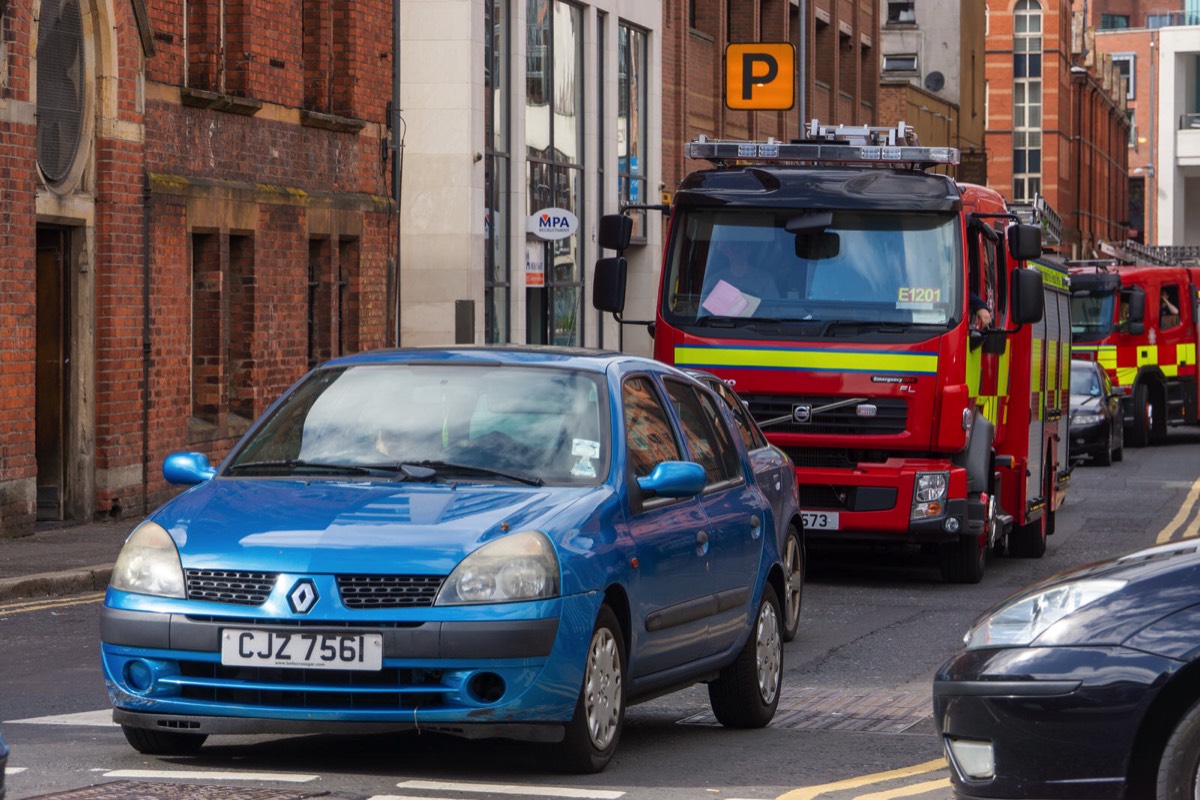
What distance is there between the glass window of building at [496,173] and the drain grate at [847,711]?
19817 mm

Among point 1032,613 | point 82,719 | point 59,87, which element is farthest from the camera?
point 59,87

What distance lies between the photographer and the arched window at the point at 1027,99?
98.4 m

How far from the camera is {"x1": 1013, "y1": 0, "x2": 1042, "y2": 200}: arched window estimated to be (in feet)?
323

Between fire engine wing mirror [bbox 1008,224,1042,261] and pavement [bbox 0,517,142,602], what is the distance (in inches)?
258

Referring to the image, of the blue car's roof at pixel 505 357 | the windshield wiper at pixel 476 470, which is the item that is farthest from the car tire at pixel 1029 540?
the windshield wiper at pixel 476 470

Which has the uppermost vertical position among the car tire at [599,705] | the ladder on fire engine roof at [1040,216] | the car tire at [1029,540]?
the ladder on fire engine roof at [1040,216]

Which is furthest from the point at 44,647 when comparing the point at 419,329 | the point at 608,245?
the point at 419,329

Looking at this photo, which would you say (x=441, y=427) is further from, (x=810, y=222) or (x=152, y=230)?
(x=152, y=230)

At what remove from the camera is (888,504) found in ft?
51.6

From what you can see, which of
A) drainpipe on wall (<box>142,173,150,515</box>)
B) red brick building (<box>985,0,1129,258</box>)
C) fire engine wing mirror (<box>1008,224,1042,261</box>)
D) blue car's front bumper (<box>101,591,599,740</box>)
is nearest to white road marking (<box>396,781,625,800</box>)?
blue car's front bumper (<box>101,591,599,740</box>)

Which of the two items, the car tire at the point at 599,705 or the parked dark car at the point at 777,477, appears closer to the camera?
the car tire at the point at 599,705

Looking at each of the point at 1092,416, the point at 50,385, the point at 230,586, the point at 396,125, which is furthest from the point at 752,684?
the point at 1092,416

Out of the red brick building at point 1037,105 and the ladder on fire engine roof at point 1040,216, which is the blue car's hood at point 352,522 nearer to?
the ladder on fire engine roof at point 1040,216

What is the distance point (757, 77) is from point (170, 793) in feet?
103
